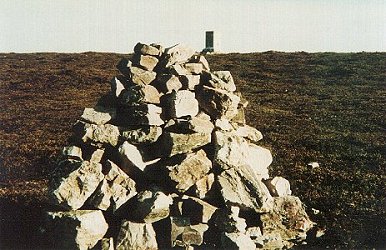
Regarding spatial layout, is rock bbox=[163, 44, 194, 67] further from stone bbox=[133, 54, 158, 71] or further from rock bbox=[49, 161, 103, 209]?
rock bbox=[49, 161, 103, 209]

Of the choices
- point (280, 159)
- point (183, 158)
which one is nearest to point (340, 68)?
point (280, 159)

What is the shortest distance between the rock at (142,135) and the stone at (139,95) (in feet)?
2.46

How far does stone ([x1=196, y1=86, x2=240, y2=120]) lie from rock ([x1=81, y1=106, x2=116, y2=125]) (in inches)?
92.7

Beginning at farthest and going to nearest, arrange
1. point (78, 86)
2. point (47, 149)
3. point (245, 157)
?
point (78, 86) < point (47, 149) < point (245, 157)

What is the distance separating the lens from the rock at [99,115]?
11.2 meters

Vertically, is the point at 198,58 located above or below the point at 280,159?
above

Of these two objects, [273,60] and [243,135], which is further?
A: [273,60]

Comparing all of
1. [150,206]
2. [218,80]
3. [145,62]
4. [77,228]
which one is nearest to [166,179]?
[150,206]

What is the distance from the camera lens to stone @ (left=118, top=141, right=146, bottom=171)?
10.6 meters

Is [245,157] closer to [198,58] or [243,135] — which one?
[243,135]

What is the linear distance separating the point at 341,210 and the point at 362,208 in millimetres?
680

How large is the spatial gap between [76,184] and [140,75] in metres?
3.64

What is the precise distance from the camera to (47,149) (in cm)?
1919

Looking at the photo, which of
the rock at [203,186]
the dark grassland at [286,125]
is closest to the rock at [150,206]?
the rock at [203,186]
